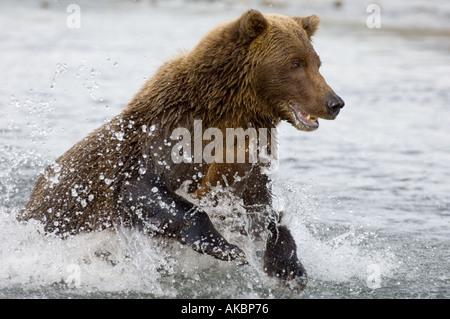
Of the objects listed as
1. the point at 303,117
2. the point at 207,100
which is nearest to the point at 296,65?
the point at 303,117

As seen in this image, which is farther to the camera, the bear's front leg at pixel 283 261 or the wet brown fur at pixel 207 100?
the bear's front leg at pixel 283 261

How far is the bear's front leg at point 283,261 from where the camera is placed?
19.3 ft

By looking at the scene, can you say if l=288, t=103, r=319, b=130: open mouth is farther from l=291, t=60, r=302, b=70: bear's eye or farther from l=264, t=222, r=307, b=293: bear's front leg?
l=264, t=222, r=307, b=293: bear's front leg

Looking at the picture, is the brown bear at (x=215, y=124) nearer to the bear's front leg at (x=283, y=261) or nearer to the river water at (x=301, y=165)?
the bear's front leg at (x=283, y=261)

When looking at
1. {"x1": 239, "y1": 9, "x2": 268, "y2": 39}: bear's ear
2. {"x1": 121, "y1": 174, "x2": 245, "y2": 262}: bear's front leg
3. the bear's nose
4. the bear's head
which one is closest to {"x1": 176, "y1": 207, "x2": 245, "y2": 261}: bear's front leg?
{"x1": 121, "y1": 174, "x2": 245, "y2": 262}: bear's front leg

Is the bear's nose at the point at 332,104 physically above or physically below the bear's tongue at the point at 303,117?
above

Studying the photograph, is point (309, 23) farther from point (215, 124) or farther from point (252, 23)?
point (215, 124)

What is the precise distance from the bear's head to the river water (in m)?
0.76

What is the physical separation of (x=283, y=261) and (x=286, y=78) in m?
1.37

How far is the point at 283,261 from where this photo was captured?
5.95m

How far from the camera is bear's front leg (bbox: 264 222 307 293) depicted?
19.3 ft

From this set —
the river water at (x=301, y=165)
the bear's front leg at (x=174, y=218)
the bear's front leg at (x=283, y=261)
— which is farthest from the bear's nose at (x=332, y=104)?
the bear's front leg at (x=174, y=218)
